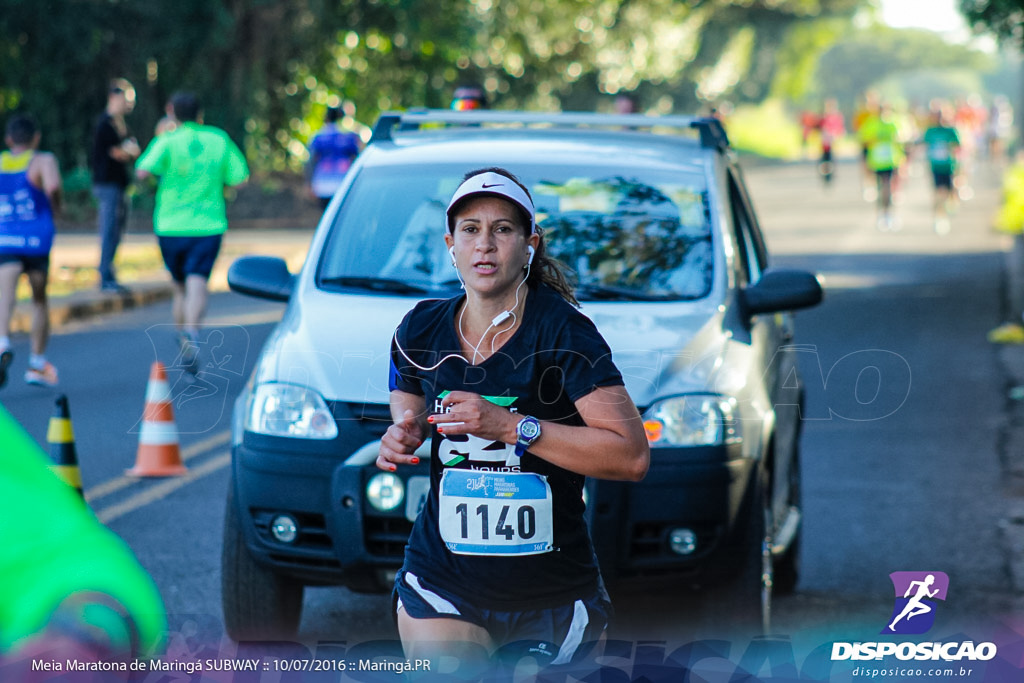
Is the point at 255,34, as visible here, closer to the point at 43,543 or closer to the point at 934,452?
the point at 934,452

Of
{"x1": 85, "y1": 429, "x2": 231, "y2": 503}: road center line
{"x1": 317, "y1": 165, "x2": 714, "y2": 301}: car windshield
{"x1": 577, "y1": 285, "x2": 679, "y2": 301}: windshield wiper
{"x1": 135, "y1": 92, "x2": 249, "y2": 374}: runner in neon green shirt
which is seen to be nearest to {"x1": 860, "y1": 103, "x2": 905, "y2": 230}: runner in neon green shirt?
{"x1": 135, "y1": 92, "x2": 249, "y2": 374}: runner in neon green shirt

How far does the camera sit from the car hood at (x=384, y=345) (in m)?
5.03

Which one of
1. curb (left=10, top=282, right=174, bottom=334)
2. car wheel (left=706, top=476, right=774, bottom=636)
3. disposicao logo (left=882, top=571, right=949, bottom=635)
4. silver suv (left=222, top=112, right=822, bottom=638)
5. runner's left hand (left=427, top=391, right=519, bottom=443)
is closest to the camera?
runner's left hand (left=427, top=391, right=519, bottom=443)

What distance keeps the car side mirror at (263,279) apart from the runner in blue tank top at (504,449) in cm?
235

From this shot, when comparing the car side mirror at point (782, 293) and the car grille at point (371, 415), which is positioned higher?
the car side mirror at point (782, 293)

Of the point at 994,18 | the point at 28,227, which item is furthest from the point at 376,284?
the point at 994,18

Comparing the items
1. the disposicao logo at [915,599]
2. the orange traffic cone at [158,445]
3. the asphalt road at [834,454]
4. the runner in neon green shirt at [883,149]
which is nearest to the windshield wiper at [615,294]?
the asphalt road at [834,454]

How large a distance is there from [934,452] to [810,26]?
60803 millimetres

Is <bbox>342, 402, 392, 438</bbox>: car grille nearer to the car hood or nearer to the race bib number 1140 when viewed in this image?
the car hood

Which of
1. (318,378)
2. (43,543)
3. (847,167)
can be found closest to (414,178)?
(318,378)

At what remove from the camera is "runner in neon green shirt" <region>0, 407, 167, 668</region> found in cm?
213

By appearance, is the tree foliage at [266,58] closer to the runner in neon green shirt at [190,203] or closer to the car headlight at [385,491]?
the runner in neon green shirt at [190,203]

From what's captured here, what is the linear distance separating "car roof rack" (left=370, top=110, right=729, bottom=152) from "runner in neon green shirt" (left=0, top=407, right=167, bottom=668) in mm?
4296

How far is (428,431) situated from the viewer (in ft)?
11.6
